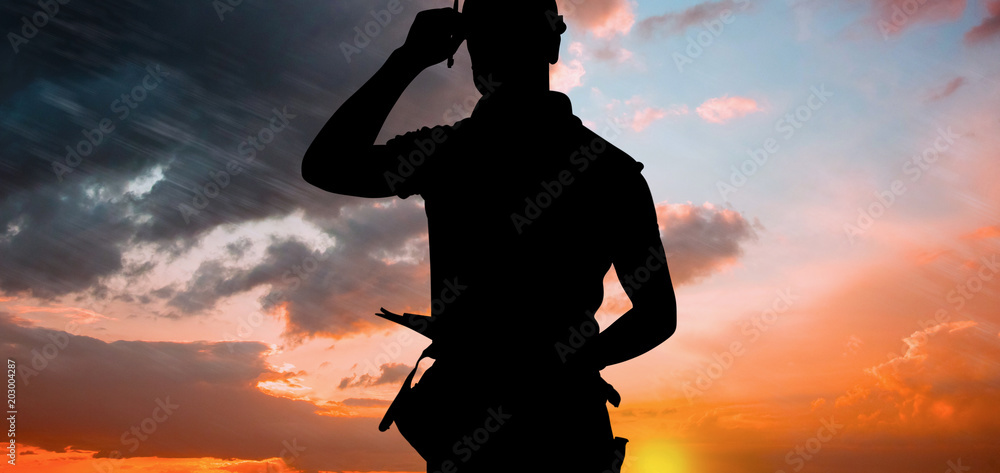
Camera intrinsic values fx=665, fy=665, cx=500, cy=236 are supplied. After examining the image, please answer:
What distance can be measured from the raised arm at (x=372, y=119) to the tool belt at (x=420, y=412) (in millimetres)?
770

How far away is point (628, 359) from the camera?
3469 millimetres

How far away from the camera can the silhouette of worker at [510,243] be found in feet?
10.7

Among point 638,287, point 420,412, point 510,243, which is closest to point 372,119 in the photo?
point 510,243

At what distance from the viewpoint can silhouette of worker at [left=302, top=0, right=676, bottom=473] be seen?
10.7 feet

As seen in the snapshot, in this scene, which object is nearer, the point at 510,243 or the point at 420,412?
the point at 420,412

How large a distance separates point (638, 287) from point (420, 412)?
1.30 m

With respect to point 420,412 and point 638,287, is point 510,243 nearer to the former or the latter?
point 638,287

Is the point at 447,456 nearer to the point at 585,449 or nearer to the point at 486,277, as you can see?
the point at 585,449

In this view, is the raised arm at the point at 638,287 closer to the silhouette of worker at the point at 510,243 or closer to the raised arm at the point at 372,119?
the silhouette of worker at the point at 510,243

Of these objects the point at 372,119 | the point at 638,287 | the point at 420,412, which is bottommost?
the point at 420,412

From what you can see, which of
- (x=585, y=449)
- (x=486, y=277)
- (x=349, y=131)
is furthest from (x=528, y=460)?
(x=349, y=131)

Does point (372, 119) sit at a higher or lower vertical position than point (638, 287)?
higher

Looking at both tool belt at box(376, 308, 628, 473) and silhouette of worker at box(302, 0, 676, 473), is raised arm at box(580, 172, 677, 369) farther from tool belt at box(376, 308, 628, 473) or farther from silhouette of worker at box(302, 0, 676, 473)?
tool belt at box(376, 308, 628, 473)

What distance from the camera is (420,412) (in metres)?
3.33
